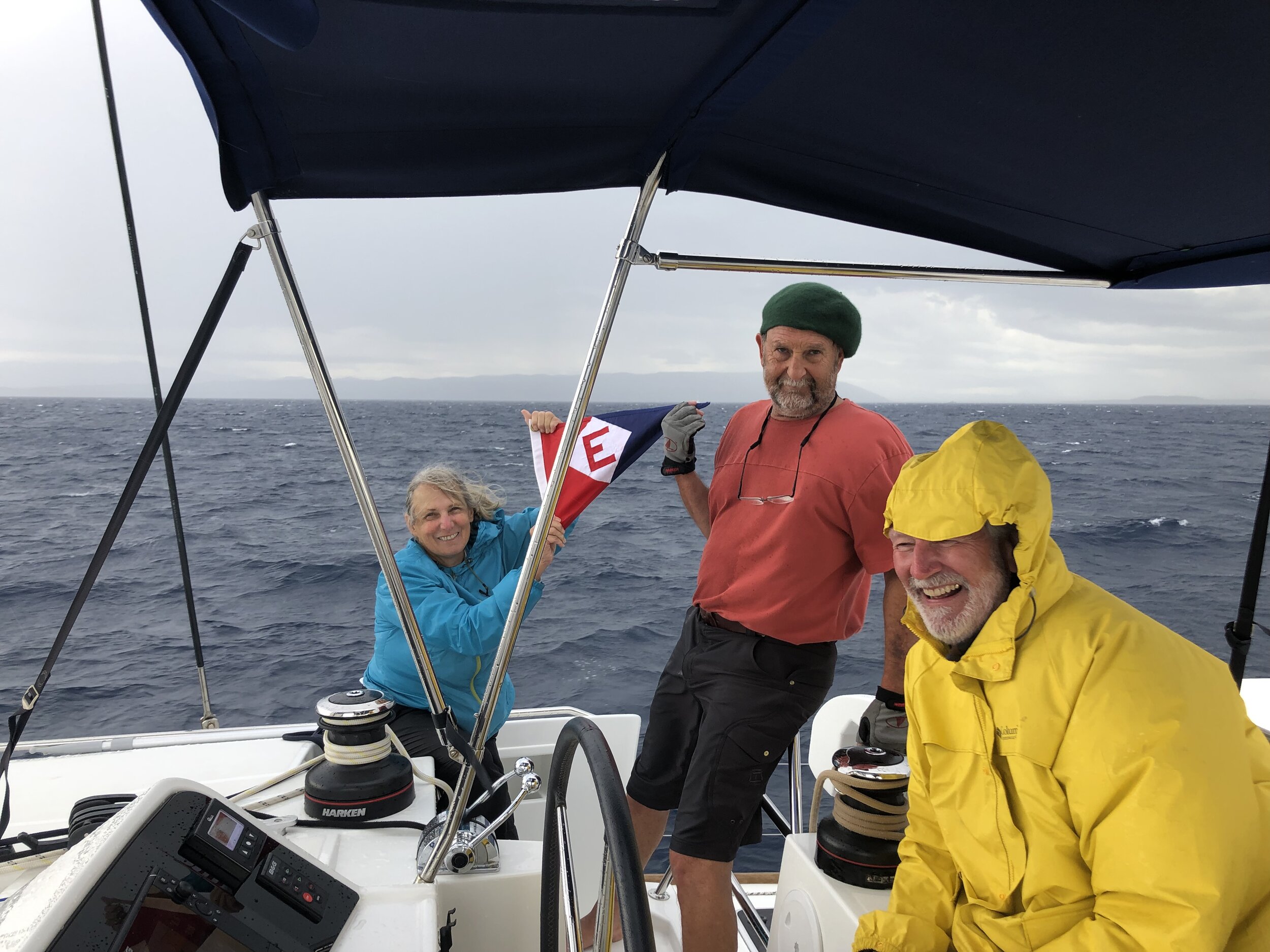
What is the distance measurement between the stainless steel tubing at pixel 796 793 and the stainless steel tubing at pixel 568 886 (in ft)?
3.38

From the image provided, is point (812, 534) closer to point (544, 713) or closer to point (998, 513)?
point (998, 513)

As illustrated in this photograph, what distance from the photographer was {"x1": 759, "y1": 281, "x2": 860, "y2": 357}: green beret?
6.91 feet

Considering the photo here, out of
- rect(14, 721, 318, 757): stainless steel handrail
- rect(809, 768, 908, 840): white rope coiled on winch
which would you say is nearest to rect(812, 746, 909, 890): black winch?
rect(809, 768, 908, 840): white rope coiled on winch

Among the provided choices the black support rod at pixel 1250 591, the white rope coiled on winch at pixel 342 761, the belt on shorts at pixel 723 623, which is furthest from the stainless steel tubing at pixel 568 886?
the black support rod at pixel 1250 591

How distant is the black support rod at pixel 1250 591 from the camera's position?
87.1 inches

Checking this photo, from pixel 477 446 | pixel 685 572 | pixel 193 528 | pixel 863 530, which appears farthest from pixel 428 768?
pixel 477 446

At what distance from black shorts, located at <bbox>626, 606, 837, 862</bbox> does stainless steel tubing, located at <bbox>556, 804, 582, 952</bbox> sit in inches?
25.8

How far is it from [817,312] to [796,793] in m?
1.30

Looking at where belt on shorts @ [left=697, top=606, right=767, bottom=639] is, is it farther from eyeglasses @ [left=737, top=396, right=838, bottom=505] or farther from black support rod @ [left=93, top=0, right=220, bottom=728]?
black support rod @ [left=93, top=0, right=220, bottom=728]

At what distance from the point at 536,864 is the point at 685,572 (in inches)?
409

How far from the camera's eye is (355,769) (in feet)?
6.19

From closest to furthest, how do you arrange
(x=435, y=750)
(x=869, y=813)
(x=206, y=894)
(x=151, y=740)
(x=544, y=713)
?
(x=206, y=894) < (x=869, y=813) < (x=435, y=750) < (x=151, y=740) < (x=544, y=713)

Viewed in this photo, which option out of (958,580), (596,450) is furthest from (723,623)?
(958,580)

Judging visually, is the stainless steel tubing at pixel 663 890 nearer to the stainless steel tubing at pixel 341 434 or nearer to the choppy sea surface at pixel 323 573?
the stainless steel tubing at pixel 341 434
